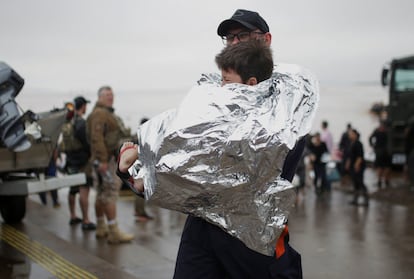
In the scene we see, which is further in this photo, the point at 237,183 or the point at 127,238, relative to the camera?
the point at 127,238

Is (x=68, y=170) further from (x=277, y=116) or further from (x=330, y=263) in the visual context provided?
(x=277, y=116)

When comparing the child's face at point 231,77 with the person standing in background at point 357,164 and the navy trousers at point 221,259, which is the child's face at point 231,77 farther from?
the person standing in background at point 357,164

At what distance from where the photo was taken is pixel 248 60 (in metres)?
2.52

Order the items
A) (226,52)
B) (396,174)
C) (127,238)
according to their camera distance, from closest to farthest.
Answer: (226,52)
(127,238)
(396,174)

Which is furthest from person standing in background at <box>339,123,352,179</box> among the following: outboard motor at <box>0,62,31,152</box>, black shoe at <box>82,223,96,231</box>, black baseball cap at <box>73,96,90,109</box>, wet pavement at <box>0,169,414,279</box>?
outboard motor at <box>0,62,31,152</box>

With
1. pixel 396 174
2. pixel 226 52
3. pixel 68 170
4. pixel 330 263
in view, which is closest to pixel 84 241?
pixel 68 170

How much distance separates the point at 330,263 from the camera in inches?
250

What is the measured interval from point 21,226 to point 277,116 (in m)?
5.80

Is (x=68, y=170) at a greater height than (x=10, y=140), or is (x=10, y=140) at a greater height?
(x=10, y=140)

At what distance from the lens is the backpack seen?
7660 millimetres

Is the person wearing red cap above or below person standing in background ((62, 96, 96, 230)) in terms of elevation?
above

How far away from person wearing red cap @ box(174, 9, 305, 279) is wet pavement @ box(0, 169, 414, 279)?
8.81 feet

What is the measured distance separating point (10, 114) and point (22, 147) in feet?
1.29

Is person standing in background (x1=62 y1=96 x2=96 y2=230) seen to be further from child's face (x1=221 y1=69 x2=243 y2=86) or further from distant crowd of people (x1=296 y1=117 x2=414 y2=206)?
child's face (x1=221 y1=69 x2=243 y2=86)
